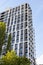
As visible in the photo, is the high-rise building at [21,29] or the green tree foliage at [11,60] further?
the high-rise building at [21,29]

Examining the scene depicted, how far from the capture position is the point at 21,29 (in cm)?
8388

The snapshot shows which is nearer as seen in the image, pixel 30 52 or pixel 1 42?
pixel 1 42

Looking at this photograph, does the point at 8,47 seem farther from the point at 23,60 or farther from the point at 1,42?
the point at 23,60

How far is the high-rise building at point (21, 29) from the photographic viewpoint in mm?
78025

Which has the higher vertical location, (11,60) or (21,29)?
(21,29)

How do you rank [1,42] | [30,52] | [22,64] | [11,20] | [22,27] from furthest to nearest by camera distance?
[11,20]
[22,27]
[30,52]
[1,42]
[22,64]

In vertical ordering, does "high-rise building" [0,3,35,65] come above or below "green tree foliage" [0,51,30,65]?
above

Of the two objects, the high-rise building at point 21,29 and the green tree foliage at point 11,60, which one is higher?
the high-rise building at point 21,29

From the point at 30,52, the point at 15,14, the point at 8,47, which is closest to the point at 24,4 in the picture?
the point at 15,14

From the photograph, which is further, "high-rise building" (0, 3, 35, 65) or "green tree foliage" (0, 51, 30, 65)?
"high-rise building" (0, 3, 35, 65)

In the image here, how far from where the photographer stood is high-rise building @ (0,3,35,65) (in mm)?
78025

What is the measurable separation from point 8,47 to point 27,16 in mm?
67990

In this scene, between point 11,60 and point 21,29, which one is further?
point 21,29

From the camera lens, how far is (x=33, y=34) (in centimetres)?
8900
